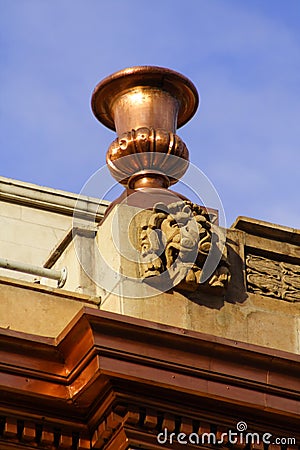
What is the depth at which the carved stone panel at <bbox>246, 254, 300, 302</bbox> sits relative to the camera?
17578mm

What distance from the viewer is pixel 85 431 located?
1628 centimetres

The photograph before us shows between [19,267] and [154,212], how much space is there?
1379mm

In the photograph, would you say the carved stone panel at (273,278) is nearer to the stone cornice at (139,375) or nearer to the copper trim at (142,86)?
the stone cornice at (139,375)

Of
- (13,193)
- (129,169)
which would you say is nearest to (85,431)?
(129,169)

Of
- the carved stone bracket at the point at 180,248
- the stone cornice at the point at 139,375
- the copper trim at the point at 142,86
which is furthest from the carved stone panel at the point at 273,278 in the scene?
the copper trim at the point at 142,86

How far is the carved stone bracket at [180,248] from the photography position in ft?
55.8

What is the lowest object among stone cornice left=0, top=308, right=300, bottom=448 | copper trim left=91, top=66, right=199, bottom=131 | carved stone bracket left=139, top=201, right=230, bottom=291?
stone cornice left=0, top=308, right=300, bottom=448

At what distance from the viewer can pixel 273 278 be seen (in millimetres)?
17703

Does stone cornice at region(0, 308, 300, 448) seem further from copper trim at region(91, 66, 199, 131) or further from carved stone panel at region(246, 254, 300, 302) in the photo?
copper trim at region(91, 66, 199, 131)

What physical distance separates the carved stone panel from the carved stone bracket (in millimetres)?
376

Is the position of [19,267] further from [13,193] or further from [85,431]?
[13,193]

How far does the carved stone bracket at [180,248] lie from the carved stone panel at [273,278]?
38cm

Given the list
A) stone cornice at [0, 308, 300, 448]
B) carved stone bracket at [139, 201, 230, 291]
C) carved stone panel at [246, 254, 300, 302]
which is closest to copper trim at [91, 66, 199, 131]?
carved stone bracket at [139, 201, 230, 291]

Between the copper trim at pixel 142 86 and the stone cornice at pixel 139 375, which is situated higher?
the copper trim at pixel 142 86
